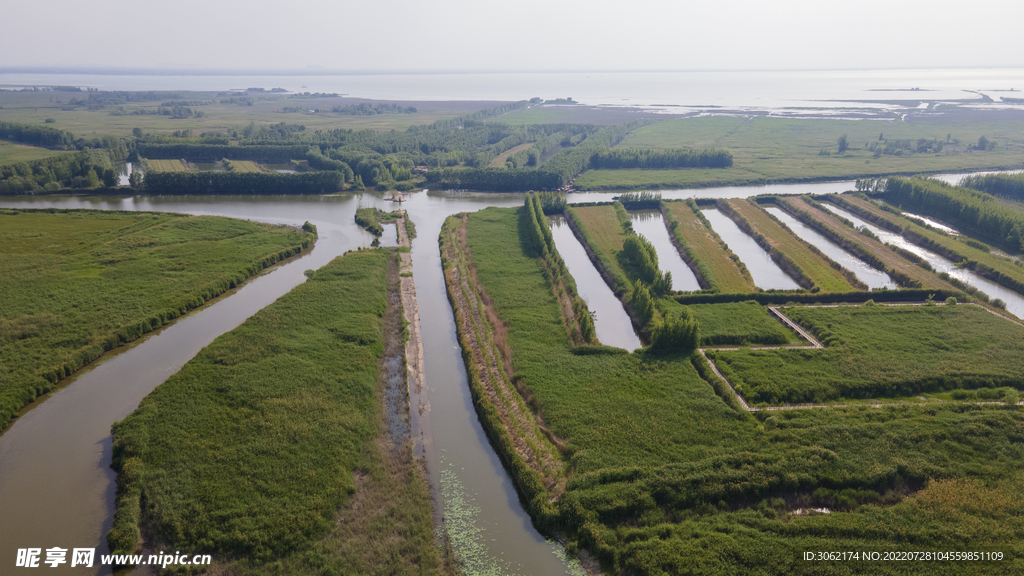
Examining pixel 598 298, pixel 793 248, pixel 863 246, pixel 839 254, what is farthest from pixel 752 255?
pixel 598 298

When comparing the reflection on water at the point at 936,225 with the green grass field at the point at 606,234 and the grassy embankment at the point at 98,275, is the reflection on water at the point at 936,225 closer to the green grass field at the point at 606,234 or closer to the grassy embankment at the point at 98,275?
the green grass field at the point at 606,234

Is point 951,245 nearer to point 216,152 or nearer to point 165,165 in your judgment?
point 216,152

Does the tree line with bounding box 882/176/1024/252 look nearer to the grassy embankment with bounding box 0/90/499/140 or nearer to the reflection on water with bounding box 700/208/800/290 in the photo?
the reflection on water with bounding box 700/208/800/290

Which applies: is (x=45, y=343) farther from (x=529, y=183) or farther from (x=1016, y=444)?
(x=529, y=183)

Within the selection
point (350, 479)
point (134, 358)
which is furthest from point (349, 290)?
point (350, 479)

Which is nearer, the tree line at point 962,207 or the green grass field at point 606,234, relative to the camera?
the green grass field at point 606,234

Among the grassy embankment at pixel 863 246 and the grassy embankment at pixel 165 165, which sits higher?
the grassy embankment at pixel 165 165

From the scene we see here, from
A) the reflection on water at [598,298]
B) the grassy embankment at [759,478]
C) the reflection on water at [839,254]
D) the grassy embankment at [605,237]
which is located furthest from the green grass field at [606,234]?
the reflection on water at [839,254]
